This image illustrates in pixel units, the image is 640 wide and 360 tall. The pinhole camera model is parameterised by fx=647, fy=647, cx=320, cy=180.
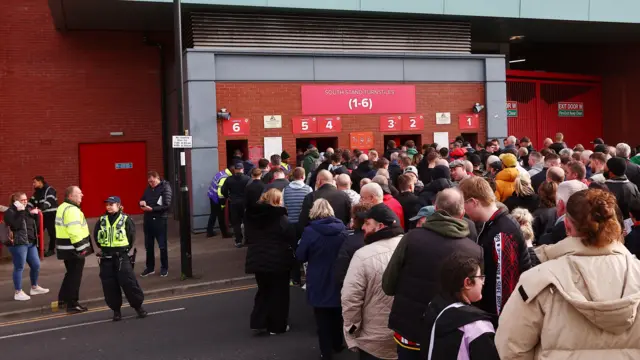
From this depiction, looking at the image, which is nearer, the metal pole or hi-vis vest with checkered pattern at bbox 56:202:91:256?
hi-vis vest with checkered pattern at bbox 56:202:91:256

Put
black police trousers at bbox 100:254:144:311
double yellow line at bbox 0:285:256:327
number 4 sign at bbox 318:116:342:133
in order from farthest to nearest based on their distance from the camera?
number 4 sign at bbox 318:116:342:133 < double yellow line at bbox 0:285:256:327 < black police trousers at bbox 100:254:144:311

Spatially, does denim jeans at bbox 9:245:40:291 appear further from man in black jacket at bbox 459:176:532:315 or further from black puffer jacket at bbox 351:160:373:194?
man in black jacket at bbox 459:176:532:315

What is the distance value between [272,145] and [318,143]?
6.64ft

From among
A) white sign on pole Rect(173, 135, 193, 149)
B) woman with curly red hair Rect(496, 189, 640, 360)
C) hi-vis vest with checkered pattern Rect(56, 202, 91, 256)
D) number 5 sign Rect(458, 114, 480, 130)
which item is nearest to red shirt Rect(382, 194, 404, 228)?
hi-vis vest with checkered pattern Rect(56, 202, 91, 256)

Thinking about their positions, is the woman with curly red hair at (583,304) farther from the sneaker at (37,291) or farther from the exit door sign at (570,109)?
the exit door sign at (570,109)

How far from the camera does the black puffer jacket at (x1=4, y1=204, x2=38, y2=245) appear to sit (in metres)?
10.6

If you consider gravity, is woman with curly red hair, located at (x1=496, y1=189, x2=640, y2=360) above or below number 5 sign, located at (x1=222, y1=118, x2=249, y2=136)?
below

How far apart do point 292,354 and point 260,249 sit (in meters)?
1.33

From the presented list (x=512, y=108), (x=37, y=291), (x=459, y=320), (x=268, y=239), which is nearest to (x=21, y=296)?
(x=37, y=291)

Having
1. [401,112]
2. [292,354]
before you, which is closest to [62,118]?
[401,112]

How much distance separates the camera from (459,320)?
133 inches

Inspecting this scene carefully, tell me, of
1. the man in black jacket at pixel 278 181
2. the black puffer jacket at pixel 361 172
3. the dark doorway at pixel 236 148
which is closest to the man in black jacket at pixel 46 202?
the dark doorway at pixel 236 148

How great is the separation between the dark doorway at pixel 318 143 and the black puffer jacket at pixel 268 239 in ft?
33.6

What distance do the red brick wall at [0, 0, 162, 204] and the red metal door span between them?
0.84 ft
